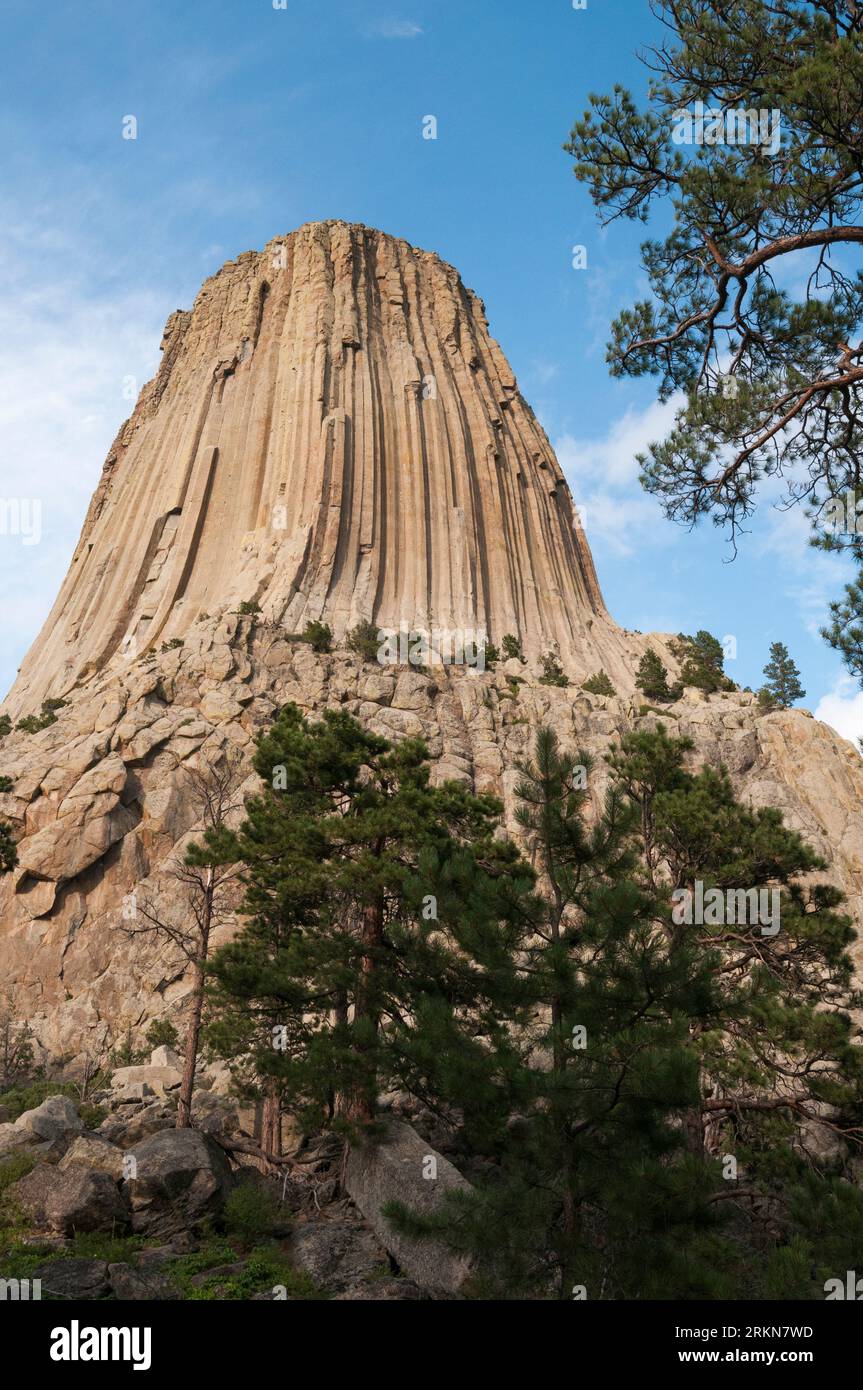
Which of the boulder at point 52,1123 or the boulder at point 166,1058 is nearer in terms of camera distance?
the boulder at point 52,1123

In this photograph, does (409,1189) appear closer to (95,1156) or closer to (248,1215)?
(248,1215)

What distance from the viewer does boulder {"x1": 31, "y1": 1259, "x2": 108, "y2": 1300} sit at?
890 cm

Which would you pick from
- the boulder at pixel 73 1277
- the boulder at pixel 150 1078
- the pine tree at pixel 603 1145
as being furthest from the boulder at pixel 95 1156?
the boulder at pixel 150 1078

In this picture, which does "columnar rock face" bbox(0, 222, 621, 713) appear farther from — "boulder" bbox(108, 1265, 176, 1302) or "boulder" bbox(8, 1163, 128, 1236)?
"boulder" bbox(108, 1265, 176, 1302)

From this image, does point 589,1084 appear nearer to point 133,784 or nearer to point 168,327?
point 133,784

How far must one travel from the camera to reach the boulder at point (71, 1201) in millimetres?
11453

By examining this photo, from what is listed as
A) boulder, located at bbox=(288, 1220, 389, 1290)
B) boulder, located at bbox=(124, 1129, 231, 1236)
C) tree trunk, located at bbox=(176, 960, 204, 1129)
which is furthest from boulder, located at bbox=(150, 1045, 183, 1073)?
boulder, located at bbox=(288, 1220, 389, 1290)

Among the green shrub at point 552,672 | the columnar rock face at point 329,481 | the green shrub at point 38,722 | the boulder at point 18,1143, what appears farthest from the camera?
the columnar rock face at point 329,481

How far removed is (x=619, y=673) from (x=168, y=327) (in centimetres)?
5130

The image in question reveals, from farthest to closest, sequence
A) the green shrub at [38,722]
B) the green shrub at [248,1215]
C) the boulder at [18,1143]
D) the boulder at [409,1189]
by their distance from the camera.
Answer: the green shrub at [38,722]
the boulder at [18,1143]
the green shrub at [248,1215]
the boulder at [409,1189]

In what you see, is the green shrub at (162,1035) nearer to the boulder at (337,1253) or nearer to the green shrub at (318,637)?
the boulder at (337,1253)

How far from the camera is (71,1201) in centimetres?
1155

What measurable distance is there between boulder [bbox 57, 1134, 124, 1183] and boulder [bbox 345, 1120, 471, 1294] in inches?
121

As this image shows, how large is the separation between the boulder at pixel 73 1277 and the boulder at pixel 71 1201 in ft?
5.53
